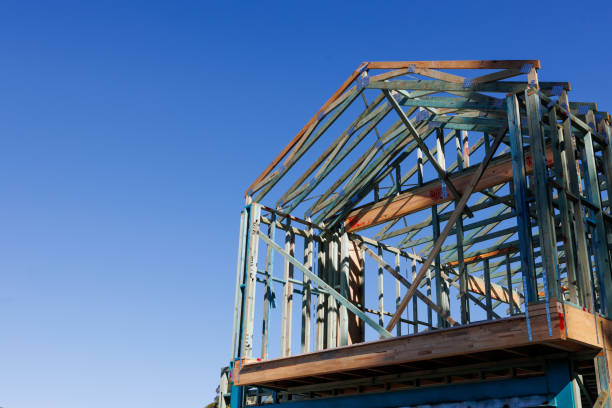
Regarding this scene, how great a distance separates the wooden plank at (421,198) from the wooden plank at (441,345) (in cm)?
429

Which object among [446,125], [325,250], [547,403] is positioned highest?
[446,125]

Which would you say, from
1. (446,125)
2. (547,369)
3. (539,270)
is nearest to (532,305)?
(547,369)

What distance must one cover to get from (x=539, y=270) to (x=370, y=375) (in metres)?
11.8

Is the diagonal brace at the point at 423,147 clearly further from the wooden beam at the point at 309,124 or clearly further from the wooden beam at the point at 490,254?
the wooden beam at the point at 490,254

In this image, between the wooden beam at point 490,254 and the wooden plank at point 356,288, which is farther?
the wooden beam at point 490,254

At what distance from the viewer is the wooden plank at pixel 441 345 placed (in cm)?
892

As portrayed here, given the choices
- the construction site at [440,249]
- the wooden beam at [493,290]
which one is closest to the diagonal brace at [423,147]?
the construction site at [440,249]

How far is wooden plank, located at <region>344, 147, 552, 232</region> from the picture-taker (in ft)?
43.0

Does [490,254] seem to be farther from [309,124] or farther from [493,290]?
[309,124]

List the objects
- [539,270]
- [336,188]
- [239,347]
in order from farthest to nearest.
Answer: [539,270]
[336,188]
[239,347]

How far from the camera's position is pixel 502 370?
35.0 ft

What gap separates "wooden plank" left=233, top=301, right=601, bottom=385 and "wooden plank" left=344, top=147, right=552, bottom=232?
14.1 feet

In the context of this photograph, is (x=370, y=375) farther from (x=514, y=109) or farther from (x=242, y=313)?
(x=514, y=109)

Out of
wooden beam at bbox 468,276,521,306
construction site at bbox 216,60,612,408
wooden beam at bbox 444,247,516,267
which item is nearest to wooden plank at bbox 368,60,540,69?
construction site at bbox 216,60,612,408
